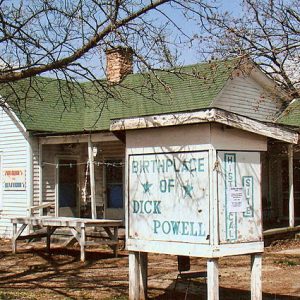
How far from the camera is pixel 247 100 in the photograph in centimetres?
2206

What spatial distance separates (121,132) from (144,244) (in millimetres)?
1670

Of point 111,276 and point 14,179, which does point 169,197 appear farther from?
point 14,179

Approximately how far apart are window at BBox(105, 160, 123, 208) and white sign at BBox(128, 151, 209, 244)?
13374mm

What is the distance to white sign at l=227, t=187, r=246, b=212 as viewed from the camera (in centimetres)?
800

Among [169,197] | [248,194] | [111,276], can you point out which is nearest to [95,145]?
[111,276]

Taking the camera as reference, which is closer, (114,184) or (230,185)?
(230,185)

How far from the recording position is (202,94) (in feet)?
67.6

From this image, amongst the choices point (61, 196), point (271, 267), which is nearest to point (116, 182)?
point (61, 196)

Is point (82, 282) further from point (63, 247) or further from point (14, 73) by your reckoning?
point (63, 247)

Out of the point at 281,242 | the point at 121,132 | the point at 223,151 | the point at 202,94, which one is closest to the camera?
the point at 223,151

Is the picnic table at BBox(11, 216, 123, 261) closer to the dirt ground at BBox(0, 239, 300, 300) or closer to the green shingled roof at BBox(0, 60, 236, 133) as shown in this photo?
the dirt ground at BBox(0, 239, 300, 300)

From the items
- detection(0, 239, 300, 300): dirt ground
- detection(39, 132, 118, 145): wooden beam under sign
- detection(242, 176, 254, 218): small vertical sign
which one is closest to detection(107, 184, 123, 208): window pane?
detection(39, 132, 118, 145): wooden beam under sign

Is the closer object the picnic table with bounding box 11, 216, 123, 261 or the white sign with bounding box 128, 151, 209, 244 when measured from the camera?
the white sign with bounding box 128, 151, 209, 244

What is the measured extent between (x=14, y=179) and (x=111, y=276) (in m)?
9.74
